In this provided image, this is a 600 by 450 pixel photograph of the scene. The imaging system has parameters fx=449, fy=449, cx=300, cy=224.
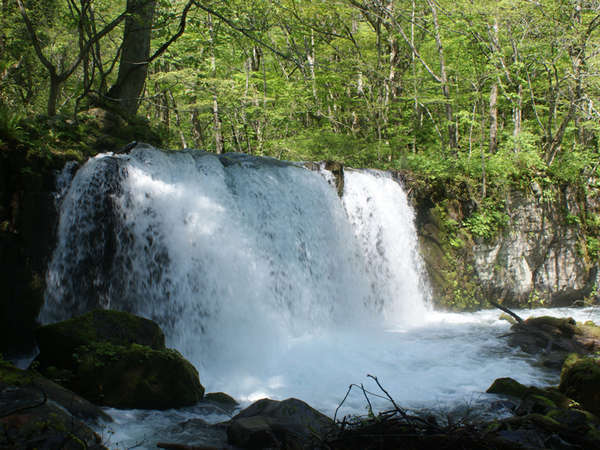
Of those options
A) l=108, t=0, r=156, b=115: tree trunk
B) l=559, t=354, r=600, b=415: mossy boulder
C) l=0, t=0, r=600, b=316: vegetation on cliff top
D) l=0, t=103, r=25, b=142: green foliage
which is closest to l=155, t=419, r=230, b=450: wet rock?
l=559, t=354, r=600, b=415: mossy boulder

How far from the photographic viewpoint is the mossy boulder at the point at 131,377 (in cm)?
471

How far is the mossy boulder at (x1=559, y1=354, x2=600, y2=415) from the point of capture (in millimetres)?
4703

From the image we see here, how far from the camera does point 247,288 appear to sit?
7.92m

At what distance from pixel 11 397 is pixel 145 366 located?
1.67 meters

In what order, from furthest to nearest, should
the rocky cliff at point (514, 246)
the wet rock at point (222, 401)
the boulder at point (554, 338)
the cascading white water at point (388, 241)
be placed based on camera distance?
the rocky cliff at point (514, 246) → the cascading white water at point (388, 241) → the boulder at point (554, 338) → the wet rock at point (222, 401)

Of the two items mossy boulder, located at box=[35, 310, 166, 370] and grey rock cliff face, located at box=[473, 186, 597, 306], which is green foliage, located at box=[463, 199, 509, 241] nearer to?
grey rock cliff face, located at box=[473, 186, 597, 306]

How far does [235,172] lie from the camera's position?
30.1 feet

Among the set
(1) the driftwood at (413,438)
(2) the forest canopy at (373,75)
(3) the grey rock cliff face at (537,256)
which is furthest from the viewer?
(3) the grey rock cliff face at (537,256)

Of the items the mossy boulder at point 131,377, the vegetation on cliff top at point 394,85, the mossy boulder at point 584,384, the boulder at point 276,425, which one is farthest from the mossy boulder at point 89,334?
the mossy boulder at point 584,384

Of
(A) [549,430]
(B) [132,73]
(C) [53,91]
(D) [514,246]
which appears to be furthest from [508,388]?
(B) [132,73]

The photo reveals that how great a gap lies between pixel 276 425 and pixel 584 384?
340cm

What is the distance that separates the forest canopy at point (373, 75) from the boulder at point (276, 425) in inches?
307

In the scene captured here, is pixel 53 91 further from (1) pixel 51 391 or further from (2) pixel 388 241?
(2) pixel 388 241

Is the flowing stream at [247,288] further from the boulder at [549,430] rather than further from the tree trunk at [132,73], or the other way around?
the tree trunk at [132,73]
